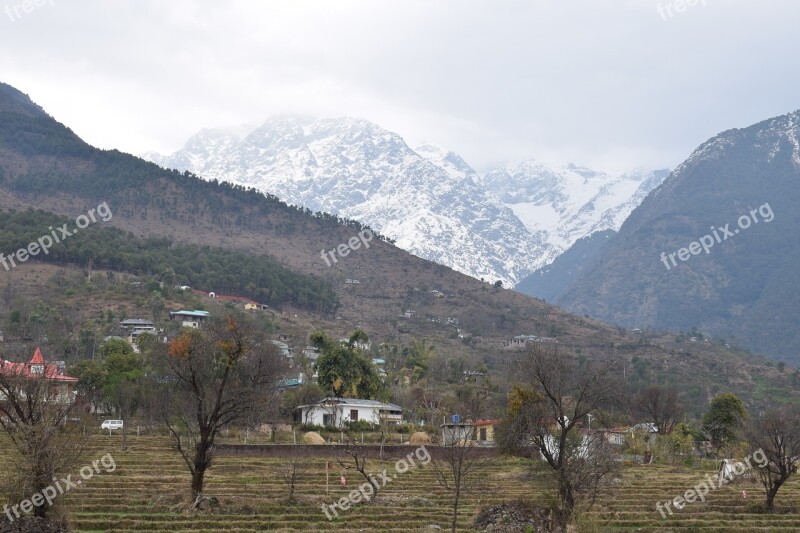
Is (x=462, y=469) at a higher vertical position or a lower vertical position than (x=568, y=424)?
lower

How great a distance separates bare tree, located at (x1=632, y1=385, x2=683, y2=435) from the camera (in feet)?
240

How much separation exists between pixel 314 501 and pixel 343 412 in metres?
30.1

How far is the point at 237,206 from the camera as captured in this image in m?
198

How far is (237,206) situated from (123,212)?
25710 mm

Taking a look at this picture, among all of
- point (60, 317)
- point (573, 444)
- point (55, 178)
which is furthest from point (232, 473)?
point (55, 178)

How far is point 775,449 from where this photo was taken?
1700 inches

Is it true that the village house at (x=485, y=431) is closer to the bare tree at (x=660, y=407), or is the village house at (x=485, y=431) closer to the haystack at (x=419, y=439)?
the haystack at (x=419, y=439)

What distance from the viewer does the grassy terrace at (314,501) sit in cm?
3272

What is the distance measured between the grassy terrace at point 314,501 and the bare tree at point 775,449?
4.07ft

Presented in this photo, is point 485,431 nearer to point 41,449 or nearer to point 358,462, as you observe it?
point 358,462

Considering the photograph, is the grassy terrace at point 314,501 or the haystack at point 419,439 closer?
the grassy terrace at point 314,501

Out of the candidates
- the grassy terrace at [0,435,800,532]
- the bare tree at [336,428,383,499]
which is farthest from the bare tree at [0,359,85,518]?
the bare tree at [336,428,383,499]

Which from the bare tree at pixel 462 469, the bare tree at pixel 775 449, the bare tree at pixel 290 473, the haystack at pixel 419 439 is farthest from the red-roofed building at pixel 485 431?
the bare tree at pixel 775 449

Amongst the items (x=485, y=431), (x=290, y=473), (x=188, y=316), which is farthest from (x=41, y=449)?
(x=188, y=316)
